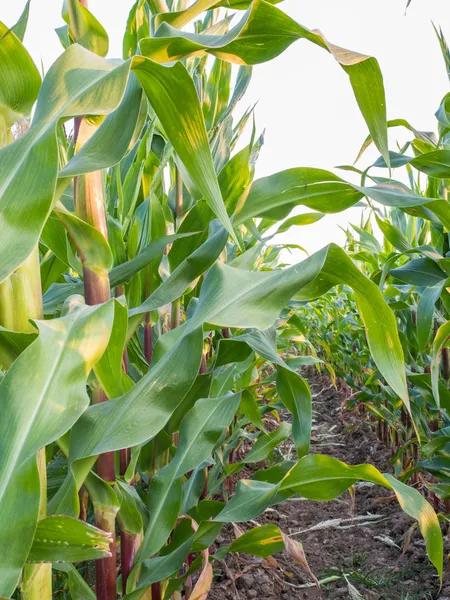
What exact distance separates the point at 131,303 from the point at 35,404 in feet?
1.51

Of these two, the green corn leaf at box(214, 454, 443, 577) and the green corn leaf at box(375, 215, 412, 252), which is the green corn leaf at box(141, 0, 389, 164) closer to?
the green corn leaf at box(214, 454, 443, 577)

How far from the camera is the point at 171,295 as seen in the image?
0.67 metres

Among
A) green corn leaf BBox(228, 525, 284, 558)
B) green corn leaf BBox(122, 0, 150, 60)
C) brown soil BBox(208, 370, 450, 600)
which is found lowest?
brown soil BBox(208, 370, 450, 600)

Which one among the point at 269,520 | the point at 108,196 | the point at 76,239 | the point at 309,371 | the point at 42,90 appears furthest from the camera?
the point at 309,371

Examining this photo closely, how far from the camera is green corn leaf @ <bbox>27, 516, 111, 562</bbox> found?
0.41m

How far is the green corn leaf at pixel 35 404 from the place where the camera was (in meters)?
0.36

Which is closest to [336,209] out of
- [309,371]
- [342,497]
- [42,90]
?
[42,90]

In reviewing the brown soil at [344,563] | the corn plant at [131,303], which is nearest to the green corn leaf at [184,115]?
the corn plant at [131,303]

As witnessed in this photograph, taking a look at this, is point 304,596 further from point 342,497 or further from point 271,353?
point 271,353

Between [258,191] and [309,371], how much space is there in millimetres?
5141

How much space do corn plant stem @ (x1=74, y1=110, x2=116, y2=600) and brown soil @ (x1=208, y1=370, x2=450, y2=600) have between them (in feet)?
2.09

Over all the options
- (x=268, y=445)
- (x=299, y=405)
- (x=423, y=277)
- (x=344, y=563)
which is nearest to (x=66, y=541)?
(x=299, y=405)

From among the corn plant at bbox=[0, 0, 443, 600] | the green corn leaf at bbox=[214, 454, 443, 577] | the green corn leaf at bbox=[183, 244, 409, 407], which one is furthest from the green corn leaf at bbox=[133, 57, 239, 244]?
the green corn leaf at bbox=[214, 454, 443, 577]

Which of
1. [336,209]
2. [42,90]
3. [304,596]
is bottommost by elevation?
[304,596]
